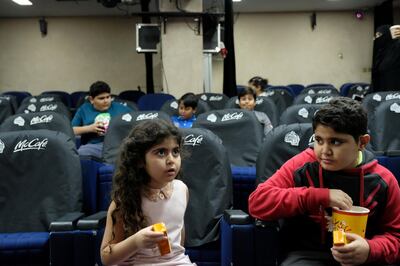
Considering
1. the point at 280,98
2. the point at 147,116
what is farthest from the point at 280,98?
the point at 147,116

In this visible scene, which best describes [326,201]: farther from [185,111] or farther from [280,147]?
[185,111]

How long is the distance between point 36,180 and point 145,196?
0.88 metres

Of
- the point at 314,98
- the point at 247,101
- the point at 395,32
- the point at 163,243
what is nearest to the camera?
the point at 163,243

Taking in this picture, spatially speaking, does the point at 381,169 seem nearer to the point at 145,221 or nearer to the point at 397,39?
the point at 145,221

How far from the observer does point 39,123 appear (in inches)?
121

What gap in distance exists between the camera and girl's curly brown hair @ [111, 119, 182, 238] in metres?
1.46

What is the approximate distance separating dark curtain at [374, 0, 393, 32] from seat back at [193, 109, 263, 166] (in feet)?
28.8

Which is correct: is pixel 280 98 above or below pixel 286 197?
above

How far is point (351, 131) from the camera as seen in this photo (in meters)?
1.43

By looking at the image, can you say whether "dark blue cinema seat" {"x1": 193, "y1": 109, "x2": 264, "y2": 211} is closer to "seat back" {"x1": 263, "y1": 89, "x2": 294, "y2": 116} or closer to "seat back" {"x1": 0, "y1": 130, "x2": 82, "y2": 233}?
"seat back" {"x1": 0, "y1": 130, "x2": 82, "y2": 233}

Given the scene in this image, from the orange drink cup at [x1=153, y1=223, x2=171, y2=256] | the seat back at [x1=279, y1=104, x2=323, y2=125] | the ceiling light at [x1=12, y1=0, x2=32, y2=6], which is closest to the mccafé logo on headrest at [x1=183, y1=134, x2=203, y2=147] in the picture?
the orange drink cup at [x1=153, y1=223, x2=171, y2=256]

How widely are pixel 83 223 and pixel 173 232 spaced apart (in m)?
0.37

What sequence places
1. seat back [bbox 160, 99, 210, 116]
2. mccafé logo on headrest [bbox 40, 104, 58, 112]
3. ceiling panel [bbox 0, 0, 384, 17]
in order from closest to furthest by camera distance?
mccafé logo on headrest [bbox 40, 104, 58, 112]
seat back [bbox 160, 99, 210, 116]
ceiling panel [bbox 0, 0, 384, 17]

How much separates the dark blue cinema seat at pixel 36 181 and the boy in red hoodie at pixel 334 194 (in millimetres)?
997
